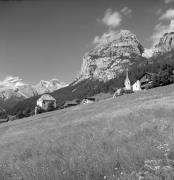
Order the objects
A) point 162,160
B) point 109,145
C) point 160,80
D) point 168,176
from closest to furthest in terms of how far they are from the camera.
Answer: point 168,176 < point 162,160 < point 109,145 < point 160,80

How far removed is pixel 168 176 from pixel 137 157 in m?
1.97

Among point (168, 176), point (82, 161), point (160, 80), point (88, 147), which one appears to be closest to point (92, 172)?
point (82, 161)

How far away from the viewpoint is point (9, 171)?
9281mm

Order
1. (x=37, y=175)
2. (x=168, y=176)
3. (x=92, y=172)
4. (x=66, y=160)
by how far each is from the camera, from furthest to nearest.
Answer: (x=66, y=160) → (x=37, y=175) → (x=92, y=172) → (x=168, y=176)

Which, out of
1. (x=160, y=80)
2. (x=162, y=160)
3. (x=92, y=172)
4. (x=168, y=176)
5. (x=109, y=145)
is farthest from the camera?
(x=160, y=80)

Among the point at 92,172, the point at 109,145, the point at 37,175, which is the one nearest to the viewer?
the point at 92,172

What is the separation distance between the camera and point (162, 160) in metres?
6.32

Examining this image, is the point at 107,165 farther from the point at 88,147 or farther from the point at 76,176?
the point at 88,147

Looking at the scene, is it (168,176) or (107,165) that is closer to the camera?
(168,176)

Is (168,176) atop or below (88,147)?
below

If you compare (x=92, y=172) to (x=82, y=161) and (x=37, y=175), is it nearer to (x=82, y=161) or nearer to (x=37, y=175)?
(x=82, y=161)

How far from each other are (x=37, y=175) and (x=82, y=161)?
1455 millimetres

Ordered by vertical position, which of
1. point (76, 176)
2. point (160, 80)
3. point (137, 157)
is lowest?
point (76, 176)

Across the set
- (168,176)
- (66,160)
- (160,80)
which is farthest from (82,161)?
(160,80)
